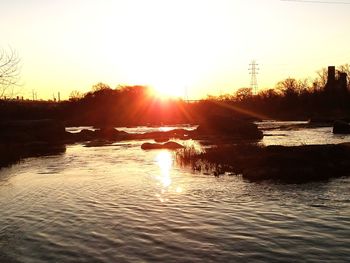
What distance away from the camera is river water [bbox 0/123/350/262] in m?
11.1

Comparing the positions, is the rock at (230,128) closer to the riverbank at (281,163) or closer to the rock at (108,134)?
the rock at (108,134)

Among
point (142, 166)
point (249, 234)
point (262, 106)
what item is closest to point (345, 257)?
point (249, 234)

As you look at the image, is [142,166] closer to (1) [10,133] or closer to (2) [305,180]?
(2) [305,180]

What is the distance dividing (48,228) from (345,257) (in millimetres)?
9132

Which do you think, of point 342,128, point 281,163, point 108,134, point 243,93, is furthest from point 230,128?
point 243,93

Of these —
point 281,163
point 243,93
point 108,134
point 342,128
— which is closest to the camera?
point 281,163

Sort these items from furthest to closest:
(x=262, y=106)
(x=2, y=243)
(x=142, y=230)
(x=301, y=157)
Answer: (x=262, y=106)
(x=301, y=157)
(x=142, y=230)
(x=2, y=243)

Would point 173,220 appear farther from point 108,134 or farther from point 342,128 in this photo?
point 108,134

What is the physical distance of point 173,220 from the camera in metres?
14.5

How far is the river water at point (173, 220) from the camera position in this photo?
11148 millimetres

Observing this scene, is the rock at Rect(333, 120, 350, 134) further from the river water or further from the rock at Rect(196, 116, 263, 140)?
the river water

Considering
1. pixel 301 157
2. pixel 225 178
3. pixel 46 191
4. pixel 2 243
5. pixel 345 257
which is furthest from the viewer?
pixel 301 157

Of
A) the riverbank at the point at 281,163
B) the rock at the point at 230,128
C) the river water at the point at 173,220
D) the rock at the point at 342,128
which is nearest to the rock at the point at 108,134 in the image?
the rock at the point at 230,128

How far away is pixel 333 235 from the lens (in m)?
12.3
